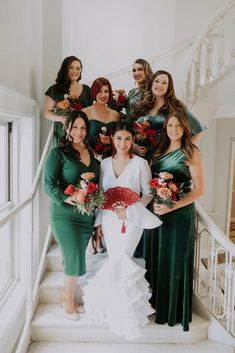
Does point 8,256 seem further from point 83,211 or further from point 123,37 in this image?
point 123,37

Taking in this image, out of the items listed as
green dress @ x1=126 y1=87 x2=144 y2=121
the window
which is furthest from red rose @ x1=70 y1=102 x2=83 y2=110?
the window

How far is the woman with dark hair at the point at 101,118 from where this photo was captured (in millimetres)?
2928

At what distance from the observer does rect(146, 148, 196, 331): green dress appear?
2758mm

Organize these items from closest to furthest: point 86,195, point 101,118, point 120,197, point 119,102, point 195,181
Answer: point 86,195, point 120,197, point 195,181, point 101,118, point 119,102

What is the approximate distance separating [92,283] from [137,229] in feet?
1.61

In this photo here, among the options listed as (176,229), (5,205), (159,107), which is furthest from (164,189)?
(5,205)

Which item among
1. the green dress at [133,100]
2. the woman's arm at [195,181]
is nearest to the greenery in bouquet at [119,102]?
the green dress at [133,100]

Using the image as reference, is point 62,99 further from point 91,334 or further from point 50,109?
point 91,334

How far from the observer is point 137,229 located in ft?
8.75

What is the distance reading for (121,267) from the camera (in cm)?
265

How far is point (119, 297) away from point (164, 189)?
0.79 m

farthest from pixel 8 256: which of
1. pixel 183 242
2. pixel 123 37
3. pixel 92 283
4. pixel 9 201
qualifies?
pixel 123 37

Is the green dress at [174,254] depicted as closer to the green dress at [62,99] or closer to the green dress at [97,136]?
the green dress at [97,136]

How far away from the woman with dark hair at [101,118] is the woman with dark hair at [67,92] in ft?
0.39
